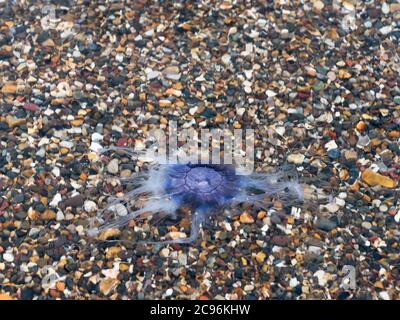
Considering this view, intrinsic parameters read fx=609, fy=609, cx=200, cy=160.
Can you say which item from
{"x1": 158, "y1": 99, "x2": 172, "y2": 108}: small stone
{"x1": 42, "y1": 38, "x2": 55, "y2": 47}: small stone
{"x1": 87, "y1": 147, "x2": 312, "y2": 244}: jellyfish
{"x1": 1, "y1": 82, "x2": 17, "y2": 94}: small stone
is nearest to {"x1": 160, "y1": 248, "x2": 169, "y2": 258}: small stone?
{"x1": 87, "y1": 147, "x2": 312, "y2": 244}: jellyfish

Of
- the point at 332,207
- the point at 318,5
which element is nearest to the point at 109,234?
the point at 332,207

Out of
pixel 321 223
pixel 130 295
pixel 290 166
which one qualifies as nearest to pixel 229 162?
pixel 290 166

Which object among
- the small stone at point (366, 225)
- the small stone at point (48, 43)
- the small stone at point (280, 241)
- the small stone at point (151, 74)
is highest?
the small stone at point (48, 43)

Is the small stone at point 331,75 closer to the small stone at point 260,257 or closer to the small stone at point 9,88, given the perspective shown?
the small stone at point 260,257

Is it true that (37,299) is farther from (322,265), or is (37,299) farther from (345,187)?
(345,187)

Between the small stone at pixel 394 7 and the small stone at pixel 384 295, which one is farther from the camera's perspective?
the small stone at pixel 394 7

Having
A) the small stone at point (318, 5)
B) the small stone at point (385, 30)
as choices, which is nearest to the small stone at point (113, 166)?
the small stone at point (318, 5)
